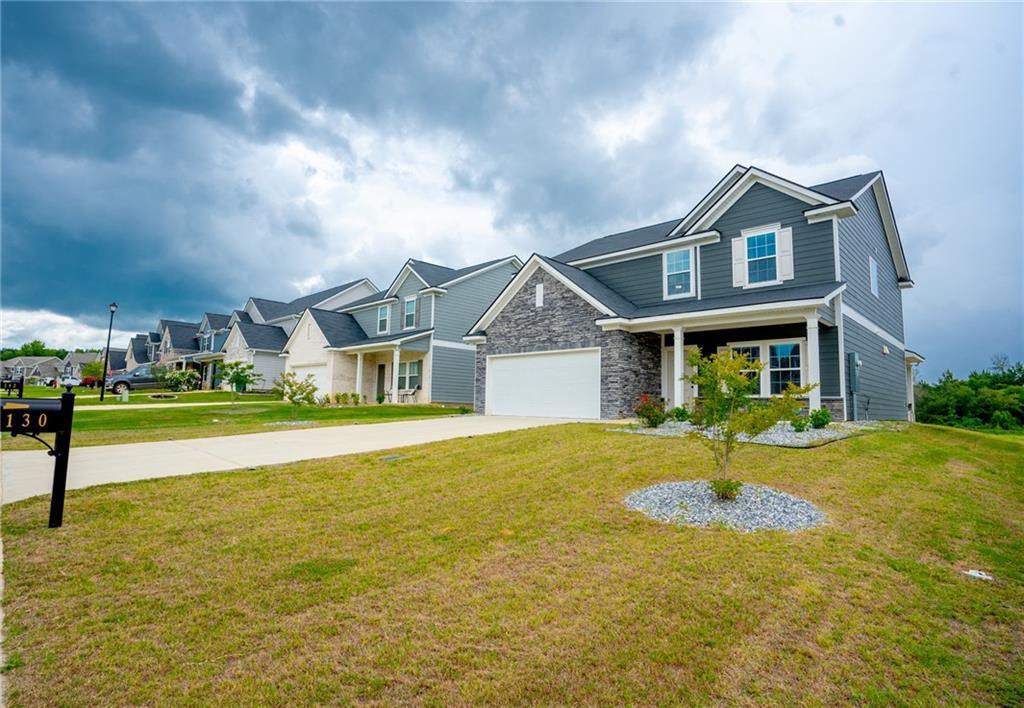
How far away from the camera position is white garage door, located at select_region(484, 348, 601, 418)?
15.9 m

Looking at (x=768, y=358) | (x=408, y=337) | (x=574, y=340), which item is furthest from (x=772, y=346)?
(x=408, y=337)

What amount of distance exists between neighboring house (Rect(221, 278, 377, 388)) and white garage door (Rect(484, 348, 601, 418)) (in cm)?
1907

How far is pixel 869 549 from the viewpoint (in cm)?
432

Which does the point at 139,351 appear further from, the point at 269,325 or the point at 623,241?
the point at 623,241

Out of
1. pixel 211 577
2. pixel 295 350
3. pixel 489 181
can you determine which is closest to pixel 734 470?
pixel 211 577

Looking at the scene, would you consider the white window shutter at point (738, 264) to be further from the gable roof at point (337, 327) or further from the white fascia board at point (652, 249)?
the gable roof at point (337, 327)

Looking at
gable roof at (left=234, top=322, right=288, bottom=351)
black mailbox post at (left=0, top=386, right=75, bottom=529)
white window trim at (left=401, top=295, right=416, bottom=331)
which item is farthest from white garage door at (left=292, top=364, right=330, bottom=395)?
black mailbox post at (left=0, top=386, right=75, bottom=529)

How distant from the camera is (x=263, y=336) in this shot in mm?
35031

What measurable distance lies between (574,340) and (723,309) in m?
4.91

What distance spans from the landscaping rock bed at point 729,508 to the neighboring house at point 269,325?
30.7 m

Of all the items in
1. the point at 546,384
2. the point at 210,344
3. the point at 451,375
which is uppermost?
the point at 210,344

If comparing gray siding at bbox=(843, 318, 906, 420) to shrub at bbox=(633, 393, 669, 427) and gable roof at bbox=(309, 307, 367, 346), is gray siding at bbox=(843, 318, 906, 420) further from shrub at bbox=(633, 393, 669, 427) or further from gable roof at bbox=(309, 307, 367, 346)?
gable roof at bbox=(309, 307, 367, 346)

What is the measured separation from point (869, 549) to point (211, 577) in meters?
5.56

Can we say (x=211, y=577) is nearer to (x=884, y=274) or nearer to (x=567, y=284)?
(x=567, y=284)
